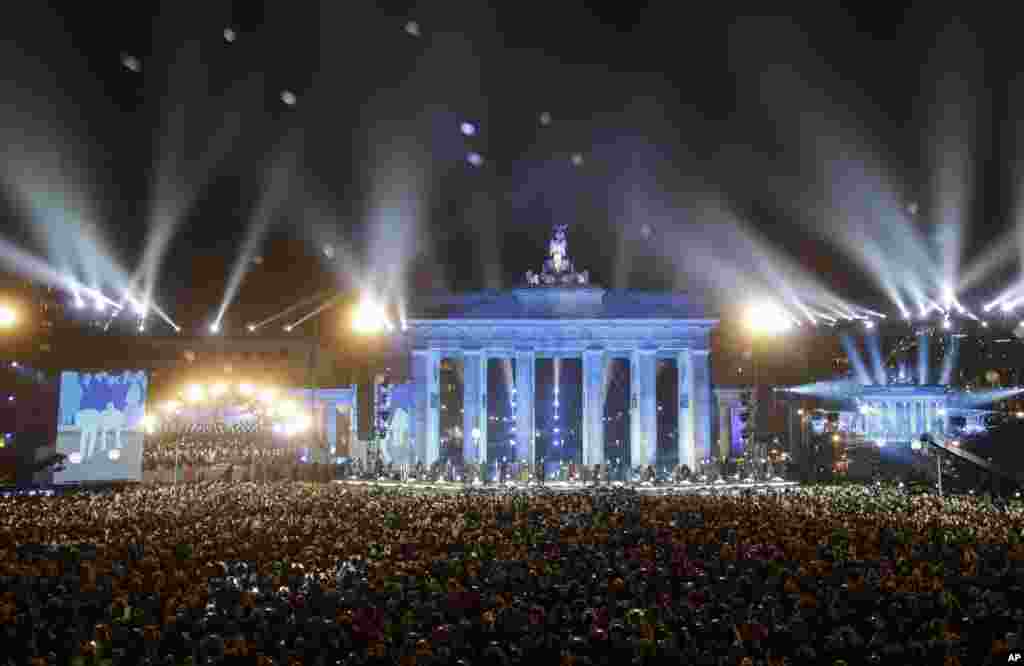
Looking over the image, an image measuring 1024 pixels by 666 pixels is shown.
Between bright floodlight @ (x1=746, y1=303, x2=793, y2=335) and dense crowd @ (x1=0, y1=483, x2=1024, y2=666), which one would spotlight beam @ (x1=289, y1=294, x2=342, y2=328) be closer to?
bright floodlight @ (x1=746, y1=303, x2=793, y2=335)

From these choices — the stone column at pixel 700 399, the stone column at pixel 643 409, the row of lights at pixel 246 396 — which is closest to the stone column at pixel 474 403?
the stone column at pixel 643 409

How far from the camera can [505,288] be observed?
50344 mm

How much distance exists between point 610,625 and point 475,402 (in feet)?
126

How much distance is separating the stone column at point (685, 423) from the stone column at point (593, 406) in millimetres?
4885

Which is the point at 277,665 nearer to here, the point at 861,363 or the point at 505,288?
the point at 505,288

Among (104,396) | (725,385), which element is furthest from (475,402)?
(104,396)

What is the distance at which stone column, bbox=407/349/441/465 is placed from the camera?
4872 centimetres

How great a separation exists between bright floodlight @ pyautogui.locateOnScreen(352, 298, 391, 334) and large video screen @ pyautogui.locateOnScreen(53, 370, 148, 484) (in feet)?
52.0

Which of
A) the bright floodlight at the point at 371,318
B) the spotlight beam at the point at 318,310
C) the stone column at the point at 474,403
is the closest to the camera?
the stone column at the point at 474,403

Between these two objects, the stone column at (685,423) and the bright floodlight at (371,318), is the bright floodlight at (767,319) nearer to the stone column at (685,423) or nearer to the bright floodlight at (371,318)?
the stone column at (685,423)

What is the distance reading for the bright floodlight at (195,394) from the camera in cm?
4494

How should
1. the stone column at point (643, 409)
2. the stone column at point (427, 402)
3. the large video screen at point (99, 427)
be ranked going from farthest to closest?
1. the stone column at point (427, 402)
2. the stone column at point (643, 409)
3. the large video screen at point (99, 427)

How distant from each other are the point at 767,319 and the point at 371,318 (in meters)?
25.9

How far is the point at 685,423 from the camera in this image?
47.9m
